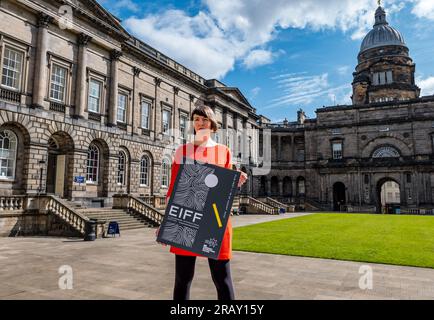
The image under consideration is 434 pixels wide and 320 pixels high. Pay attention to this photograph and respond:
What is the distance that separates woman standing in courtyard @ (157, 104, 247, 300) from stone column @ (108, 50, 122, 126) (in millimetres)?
21035

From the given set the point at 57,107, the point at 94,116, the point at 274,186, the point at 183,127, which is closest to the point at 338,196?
the point at 274,186

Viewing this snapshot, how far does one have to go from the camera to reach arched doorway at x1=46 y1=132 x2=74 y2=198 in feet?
66.0

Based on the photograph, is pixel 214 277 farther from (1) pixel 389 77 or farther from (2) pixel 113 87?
(1) pixel 389 77

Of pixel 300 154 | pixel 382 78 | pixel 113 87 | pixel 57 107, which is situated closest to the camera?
pixel 57 107

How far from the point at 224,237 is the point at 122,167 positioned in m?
23.0

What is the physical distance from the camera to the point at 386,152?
46.2 metres

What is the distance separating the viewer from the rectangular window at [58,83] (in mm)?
19781

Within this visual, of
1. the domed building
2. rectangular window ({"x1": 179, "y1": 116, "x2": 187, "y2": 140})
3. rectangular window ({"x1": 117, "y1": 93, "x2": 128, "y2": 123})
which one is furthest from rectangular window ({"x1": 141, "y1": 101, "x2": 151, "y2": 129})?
the domed building

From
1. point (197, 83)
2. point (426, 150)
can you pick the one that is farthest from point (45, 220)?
point (426, 150)

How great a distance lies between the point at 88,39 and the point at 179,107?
37.4ft

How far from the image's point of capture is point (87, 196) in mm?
21328

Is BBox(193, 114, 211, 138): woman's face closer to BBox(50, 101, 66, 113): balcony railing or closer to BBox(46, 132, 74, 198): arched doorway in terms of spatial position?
BBox(50, 101, 66, 113): balcony railing

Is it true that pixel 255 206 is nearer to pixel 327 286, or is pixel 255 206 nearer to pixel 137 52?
pixel 137 52

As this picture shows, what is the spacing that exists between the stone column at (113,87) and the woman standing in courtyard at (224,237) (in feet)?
69.0
